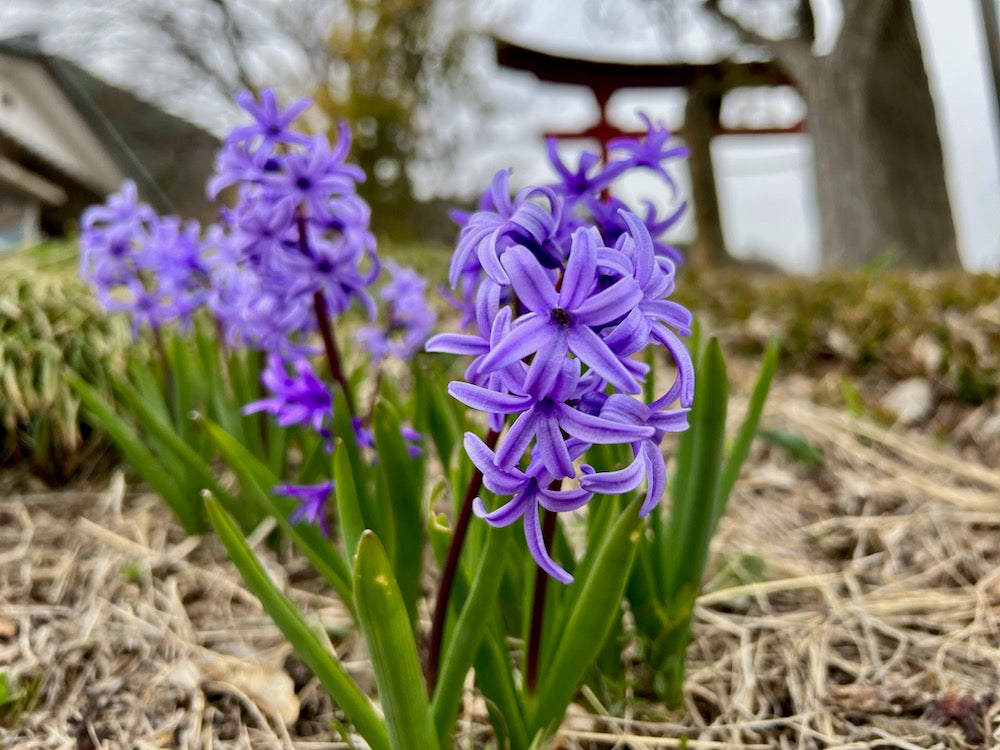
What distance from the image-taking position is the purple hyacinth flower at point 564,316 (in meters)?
0.66

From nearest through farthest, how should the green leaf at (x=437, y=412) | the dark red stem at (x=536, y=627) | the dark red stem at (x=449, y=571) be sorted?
the dark red stem at (x=449, y=571), the dark red stem at (x=536, y=627), the green leaf at (x=437, y=412)

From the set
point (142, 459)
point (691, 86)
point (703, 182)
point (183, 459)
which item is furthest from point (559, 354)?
point (691, 86)

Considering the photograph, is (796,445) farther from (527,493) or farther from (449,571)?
(527,493)

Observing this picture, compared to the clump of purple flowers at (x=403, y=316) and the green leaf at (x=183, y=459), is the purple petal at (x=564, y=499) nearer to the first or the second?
the green leaf at (x=183, y=459)

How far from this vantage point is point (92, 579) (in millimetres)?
1789

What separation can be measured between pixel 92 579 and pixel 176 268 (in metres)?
0.75

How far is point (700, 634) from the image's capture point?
154cm

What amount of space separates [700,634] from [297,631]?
91 cm

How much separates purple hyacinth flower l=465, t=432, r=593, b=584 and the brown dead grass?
0.47 meters

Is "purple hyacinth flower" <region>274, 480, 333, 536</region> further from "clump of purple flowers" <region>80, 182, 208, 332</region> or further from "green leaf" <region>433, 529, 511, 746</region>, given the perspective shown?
"clump of purple flowers" <region>80, 182, 208, 332</region>

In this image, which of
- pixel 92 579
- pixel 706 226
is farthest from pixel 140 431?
pixel 706 226

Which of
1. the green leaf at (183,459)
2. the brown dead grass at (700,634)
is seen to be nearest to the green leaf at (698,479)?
the brown dead grass at (700,634)

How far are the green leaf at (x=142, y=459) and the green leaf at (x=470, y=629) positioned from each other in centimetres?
113

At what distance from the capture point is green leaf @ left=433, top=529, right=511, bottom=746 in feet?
2.87
